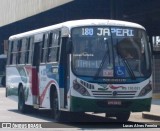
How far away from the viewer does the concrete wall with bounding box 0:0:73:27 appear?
44956 millimetres

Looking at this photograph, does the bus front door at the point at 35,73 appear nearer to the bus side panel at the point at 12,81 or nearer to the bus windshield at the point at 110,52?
the bus side panel at the point at 12,81

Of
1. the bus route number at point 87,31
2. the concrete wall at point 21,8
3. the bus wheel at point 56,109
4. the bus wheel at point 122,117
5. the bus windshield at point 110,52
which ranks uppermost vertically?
the concrete wall at point 21,8

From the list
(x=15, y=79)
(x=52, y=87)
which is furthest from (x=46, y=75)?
(x=15, y=79)

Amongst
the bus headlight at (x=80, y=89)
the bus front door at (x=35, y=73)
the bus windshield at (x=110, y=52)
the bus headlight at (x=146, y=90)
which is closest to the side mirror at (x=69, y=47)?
the bus windshield at (x=110, y=52)

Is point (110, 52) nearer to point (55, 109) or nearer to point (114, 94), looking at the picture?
point (114, 94)

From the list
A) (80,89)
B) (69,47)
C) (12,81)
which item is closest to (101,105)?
(80,89)

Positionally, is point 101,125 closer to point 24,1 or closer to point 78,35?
point 78,35

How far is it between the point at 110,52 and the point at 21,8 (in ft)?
119

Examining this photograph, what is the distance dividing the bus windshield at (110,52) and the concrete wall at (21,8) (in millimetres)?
22781

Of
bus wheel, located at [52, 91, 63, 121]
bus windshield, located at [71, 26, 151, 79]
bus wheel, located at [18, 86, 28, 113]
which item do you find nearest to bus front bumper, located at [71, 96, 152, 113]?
bus windshield, located at [71, 26, 151, 79]

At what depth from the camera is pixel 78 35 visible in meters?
17.7

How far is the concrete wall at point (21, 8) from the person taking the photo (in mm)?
44956

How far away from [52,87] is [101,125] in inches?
90.7

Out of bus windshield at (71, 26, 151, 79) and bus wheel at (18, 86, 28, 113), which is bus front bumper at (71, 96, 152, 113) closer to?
bus windshield at (71, 26, 151, 79)
